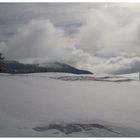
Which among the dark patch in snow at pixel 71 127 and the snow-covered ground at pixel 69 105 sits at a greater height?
the snow-covered ground at pixel 69 105

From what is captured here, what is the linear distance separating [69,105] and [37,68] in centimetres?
40

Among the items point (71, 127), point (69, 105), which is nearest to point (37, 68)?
point (69, 105)

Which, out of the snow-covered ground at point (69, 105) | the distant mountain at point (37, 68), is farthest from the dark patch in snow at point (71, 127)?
the distant mountain at point (37, 68)

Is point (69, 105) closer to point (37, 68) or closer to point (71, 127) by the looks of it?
point (71, 127)

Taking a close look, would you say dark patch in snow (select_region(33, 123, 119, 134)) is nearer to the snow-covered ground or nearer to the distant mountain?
the snow-covered ground

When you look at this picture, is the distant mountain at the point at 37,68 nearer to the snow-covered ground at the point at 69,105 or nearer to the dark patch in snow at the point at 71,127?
the snow-covered ground at the point at 69,105

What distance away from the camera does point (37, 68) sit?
2.57 metres

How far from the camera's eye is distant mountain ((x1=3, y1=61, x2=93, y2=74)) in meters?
2.56

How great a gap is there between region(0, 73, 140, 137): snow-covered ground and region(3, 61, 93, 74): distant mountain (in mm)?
41

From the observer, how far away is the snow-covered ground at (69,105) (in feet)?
8.07

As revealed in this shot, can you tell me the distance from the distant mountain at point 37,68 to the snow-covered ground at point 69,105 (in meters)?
0.04

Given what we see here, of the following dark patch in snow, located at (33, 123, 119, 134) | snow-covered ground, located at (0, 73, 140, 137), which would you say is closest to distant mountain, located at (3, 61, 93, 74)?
snow-covered ground, located at (0, 73, 140, 137)

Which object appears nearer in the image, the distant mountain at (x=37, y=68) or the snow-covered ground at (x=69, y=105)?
the snow-covered ground at (x=69, y=105)

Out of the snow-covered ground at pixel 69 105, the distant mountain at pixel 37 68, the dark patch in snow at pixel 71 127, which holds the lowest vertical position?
the dark patch in snow at pixel 71 127
